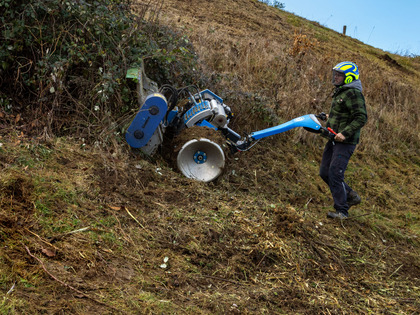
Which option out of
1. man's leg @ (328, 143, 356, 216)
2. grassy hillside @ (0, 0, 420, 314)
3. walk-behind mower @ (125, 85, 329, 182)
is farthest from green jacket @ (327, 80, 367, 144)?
grassy hillside @ (0, 0, 420, 314)

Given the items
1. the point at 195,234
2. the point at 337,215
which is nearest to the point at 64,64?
the point at 195,234

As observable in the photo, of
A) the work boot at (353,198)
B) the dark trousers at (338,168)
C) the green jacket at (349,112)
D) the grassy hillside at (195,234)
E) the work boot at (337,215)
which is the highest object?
the green jacket at (349,112)

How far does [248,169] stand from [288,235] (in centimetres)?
229

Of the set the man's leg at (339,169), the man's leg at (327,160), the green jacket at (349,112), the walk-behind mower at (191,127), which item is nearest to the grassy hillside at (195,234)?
the walk-behind mower at (191,127)

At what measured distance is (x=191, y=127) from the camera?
6051 millimetres

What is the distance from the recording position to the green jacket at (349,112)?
5723 mm

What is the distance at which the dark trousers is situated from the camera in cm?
584

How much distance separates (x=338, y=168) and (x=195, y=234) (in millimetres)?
2456

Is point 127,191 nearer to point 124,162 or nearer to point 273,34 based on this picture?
point 124,162

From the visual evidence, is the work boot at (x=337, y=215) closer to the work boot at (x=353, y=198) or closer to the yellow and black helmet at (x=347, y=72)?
the work boot at (x=353, y=198)

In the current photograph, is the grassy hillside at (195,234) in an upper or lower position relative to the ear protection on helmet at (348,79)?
lower

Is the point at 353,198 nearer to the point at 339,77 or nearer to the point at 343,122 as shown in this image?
the point at 343,122

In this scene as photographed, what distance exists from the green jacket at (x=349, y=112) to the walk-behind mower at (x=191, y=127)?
10.9 inches

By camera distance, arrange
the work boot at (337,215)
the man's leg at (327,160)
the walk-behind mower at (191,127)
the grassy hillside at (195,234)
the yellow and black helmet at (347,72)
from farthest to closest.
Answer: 1. the man's leg at (327,160)
2. the work boot at (337,215)
3. the yellow and black helmet at (347,72)
4. the walk-behind mower at (191,127)
5. the grassy hillside at (195,234)
